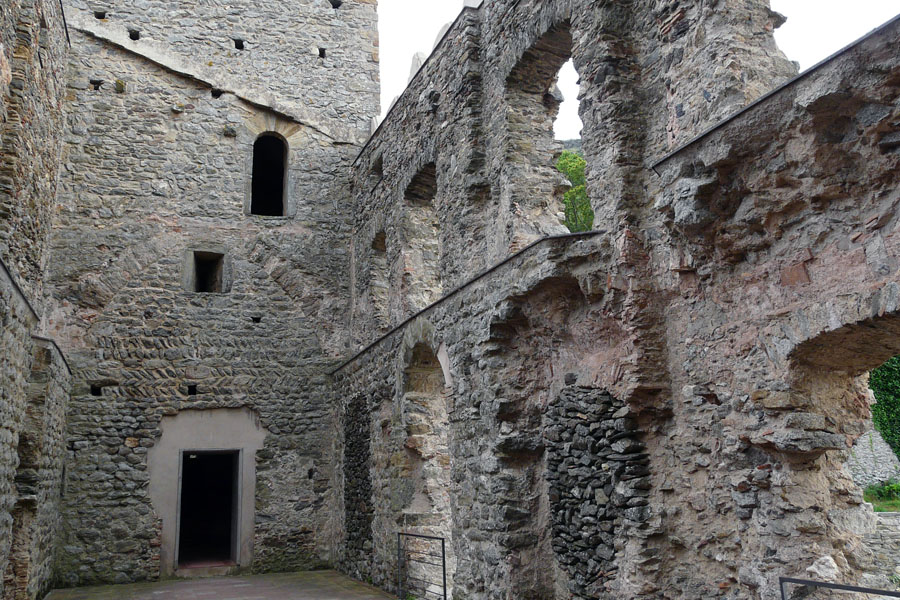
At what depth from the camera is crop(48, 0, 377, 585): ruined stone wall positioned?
9.77 m

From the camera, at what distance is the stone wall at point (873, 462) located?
1644 cm

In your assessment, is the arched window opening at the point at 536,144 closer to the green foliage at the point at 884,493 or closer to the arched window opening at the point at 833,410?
the arched window opening at the point at 833,410

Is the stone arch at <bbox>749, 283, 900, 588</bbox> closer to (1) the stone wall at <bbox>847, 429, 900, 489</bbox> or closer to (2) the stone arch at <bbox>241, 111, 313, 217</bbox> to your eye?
(2) the stone arch at <bbox>241, 111, 313, 217</bbox>

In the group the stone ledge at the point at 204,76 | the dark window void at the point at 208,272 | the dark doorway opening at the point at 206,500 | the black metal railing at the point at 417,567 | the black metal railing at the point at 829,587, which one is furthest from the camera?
the dark doorway opening at the point at 206,500

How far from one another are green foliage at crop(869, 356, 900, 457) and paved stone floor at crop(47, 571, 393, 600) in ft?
39.5

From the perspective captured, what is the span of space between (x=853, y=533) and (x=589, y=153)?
304 cm

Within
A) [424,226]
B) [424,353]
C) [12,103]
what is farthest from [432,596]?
[12,103]

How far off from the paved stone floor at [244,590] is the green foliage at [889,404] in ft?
39.5

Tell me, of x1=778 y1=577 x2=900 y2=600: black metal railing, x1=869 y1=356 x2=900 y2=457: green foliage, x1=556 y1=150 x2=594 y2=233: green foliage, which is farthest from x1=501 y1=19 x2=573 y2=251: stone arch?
x1=556 y1=150 x2=594 y2=233: green foliage

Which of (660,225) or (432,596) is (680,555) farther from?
(432,596)

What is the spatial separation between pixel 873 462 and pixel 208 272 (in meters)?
14.9

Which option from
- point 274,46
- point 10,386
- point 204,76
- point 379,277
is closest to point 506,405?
point 10,386

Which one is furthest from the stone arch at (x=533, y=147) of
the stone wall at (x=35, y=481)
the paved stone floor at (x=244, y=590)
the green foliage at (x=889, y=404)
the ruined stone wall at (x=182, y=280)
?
the green foliage at (x=889, y=404)

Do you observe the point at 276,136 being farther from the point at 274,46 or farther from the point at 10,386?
the point at 10,386
